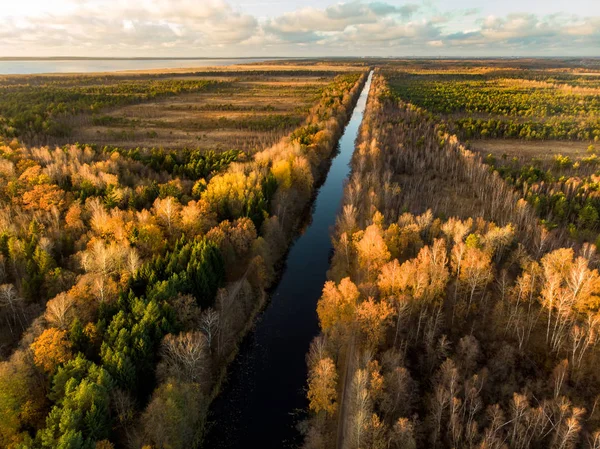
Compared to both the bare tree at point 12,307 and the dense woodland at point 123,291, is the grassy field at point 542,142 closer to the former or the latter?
the dense woodland at point 123,291

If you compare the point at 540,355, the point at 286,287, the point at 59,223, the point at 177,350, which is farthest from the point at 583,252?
the point at 59,223

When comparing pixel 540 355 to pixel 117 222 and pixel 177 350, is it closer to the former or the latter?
pixel 177 350

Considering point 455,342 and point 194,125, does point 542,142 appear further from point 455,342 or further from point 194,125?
point 194,125

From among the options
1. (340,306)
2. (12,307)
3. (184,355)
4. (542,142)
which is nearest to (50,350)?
(184,355)

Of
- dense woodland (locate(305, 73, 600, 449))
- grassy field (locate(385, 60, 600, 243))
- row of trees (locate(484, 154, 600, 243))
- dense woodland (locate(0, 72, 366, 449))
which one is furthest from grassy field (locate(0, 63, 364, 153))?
dense woodland (locate(305, 73, 600, 449))

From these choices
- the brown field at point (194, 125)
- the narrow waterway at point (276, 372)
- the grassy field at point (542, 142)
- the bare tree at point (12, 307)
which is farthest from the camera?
the brown field at point (194, 125)

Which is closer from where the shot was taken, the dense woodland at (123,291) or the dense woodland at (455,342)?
the dense woodland at (123,291)

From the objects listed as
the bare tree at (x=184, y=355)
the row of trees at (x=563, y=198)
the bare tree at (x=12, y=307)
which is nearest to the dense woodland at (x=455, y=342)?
the row of trees at (x=563, y=198)

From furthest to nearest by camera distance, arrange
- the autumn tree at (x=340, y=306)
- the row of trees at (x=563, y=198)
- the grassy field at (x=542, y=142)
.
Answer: the grassy field at (x=542, y=142), the row of trees at (x=563, y=198), the autumn tree at (x=340, y=306)
